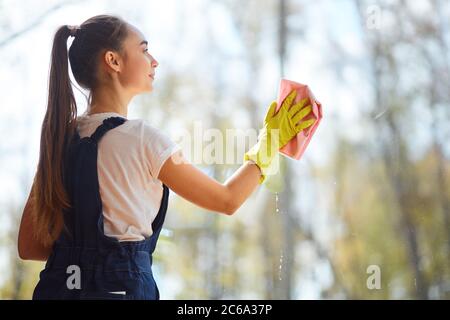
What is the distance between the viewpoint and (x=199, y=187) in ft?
3.65

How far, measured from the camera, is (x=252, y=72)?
7.74ft

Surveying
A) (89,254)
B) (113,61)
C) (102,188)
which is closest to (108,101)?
(113,61)

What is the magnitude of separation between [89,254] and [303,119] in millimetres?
472

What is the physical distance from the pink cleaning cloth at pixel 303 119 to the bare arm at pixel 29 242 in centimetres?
49

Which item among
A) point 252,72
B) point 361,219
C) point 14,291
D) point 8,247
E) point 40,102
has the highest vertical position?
point 252,72

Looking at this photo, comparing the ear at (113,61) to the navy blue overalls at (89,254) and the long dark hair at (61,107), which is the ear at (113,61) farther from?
the navy blue overalls at (89,254)

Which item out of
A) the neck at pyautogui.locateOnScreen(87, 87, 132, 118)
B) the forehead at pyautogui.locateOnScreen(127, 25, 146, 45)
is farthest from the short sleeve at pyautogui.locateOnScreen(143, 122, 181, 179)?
the forehead at pyautogui.locateOnScreen(127, 25, 146, 45)

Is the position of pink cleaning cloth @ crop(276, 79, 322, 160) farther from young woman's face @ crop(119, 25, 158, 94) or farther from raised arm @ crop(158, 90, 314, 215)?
young woman's face @ crop(119, 25, 158, 94)

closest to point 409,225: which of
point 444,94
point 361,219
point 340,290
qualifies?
point 361,219

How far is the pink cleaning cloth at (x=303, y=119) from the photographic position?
4.01ft

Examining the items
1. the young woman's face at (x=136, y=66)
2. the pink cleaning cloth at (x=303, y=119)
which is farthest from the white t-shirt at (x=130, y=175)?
the pink cleaning cloth at (x=303, y=119)

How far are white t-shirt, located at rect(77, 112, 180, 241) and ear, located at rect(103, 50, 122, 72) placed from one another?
0.15 metres
